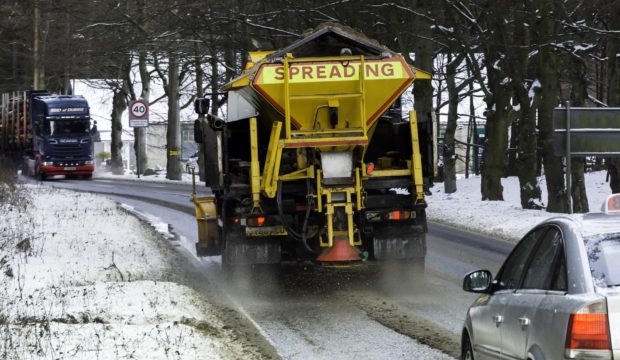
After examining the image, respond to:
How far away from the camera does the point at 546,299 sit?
5.58 metres

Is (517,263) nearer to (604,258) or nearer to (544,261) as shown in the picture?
(544,261)

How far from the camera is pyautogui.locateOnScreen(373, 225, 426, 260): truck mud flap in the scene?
1362 centimetres

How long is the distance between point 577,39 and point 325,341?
1961 cm

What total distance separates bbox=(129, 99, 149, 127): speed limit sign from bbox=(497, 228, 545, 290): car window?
40.4 m

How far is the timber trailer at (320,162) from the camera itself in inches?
517

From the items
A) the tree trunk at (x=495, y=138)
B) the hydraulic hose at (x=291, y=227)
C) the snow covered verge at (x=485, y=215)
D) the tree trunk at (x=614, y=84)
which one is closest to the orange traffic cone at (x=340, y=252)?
the hydraulic hose at (x=291, y=227)

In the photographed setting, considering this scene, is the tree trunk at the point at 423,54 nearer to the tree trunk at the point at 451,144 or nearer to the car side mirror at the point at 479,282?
the tree trunk at the point at 451,144

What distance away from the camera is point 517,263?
21.9 feet

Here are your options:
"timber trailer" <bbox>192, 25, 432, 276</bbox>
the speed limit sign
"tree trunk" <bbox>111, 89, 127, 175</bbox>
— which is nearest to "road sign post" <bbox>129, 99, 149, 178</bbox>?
the speed limit sign

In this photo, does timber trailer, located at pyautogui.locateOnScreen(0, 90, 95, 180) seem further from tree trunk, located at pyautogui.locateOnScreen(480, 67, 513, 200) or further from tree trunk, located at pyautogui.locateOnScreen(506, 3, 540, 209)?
tree trunk, located at pyautogui.locateOnScreen(506, 3, 540, 209)

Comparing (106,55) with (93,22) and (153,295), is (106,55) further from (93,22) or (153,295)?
(153,295)

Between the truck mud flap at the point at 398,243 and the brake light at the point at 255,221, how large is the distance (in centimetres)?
144

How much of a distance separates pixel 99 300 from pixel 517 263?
6.19m

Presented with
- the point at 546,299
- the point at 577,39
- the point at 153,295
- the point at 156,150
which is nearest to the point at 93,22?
the point at 577,39
